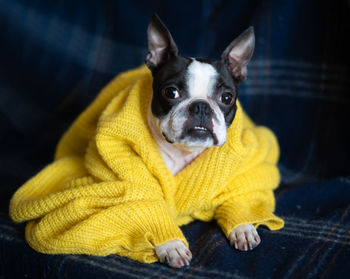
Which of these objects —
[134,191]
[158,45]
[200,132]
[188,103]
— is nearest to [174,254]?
[134,191]

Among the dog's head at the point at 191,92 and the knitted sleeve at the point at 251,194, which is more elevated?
the dog's head at the point at 191,92

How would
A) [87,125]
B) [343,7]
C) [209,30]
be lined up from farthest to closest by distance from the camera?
[209,30], [343,7], [87,125]

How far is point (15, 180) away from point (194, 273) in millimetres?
1243

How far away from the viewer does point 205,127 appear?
65.0 inches

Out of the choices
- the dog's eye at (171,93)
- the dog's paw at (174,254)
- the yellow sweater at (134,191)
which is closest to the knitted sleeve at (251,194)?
the yellow sweater at (134,191)

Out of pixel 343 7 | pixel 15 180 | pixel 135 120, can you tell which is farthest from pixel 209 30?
pixel 15 180

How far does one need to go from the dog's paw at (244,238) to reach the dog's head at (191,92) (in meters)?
0.33

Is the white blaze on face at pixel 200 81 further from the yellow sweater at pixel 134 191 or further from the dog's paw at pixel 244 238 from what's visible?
the dog's paw at pixel 244 238

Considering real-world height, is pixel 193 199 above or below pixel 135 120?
below

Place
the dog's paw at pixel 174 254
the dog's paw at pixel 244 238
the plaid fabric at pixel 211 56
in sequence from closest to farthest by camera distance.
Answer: the dog's paw at pixel 174 254
the dog's paw at pixel 244 238
the plaid fabric at pixel 211 56

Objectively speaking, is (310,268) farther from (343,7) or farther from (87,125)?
(343,7)

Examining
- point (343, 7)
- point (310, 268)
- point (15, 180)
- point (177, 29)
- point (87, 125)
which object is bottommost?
point (15, 180)

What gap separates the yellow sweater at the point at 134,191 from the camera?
157cm

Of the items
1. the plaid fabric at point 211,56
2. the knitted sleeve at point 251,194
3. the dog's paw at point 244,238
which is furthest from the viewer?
the plaid fabric at point 211,56
